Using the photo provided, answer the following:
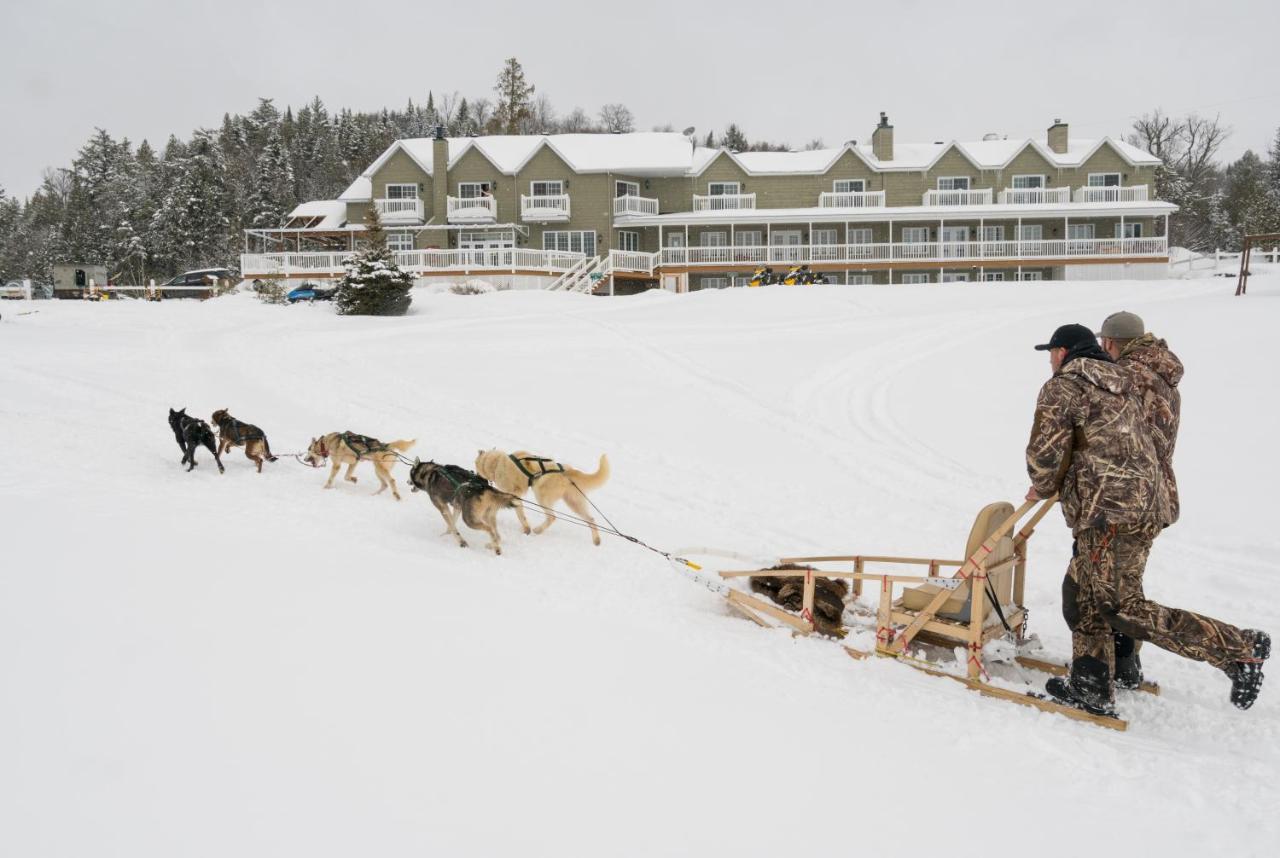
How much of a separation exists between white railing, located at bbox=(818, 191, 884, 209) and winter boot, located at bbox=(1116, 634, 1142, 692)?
37476mm

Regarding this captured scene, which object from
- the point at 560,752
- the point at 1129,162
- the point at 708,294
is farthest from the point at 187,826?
the point at 1129,162

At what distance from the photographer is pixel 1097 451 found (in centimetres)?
388

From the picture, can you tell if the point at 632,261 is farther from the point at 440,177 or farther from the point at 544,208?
the point at 440,177

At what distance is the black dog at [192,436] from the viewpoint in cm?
862

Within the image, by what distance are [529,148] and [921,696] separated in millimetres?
40690

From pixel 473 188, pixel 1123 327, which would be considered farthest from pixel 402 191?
pixel 1123 327

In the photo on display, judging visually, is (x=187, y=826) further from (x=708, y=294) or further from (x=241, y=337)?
(x=708, y=294)

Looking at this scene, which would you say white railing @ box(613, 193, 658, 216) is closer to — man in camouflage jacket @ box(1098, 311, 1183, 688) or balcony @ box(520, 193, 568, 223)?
balcony @ box(520, 193, 568, 223)

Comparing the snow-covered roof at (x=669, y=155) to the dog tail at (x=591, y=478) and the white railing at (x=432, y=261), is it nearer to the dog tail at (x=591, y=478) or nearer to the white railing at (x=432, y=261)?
the white railing at (x=432, y=261)

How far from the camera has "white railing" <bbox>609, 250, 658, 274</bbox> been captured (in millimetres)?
35594

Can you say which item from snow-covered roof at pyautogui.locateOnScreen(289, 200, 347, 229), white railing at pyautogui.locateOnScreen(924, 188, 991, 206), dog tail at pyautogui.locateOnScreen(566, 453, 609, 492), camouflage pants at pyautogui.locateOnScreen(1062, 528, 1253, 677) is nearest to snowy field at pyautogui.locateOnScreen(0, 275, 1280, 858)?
camouflage pants at pyautogui.locateOnScreen(1062, 528, 1253, 677)

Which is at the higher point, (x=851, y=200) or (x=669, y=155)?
(x=669, y=155)

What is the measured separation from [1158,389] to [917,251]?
34734mm

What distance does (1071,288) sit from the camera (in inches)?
1094
